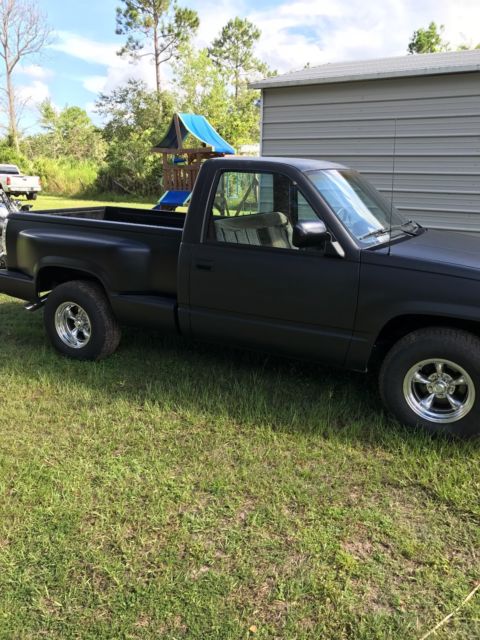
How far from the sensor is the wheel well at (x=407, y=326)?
339cm

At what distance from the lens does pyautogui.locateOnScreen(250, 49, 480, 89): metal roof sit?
7125 millimetres

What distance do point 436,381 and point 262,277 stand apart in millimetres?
1389

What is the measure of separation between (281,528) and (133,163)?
25906 millimetres

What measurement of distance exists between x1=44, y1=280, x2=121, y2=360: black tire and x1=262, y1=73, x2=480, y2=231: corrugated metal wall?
5178 mm

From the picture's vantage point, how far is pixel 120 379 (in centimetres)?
436

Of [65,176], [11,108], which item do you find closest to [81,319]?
[65,176]

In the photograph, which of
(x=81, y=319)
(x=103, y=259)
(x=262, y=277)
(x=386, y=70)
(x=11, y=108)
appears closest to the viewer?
(x=262, y=277)

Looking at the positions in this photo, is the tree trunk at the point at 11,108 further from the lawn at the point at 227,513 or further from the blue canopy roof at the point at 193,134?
the lawn at the point at 227,513

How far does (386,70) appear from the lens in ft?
25.1

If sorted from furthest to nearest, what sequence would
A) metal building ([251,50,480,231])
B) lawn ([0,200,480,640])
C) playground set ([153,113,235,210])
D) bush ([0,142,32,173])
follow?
bush ([0,142,32,173])
playground set ([153,113,235,210])
metal building ([251,50,480,231])
lawn ([0,200,480,640])

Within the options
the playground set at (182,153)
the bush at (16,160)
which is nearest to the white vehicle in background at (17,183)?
the bush at (16,160)

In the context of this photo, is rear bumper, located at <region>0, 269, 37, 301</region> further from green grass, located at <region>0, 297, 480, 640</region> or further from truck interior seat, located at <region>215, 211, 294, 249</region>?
truck interior seat, located at <region>215, 211, 294, 249</region>

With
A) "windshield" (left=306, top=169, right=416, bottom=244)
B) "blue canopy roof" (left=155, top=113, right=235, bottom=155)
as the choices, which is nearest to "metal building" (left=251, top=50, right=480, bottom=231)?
"windshield" (left=306, top=169, right=416, bottom=244)

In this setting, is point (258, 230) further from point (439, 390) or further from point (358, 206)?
point (439, 390)
